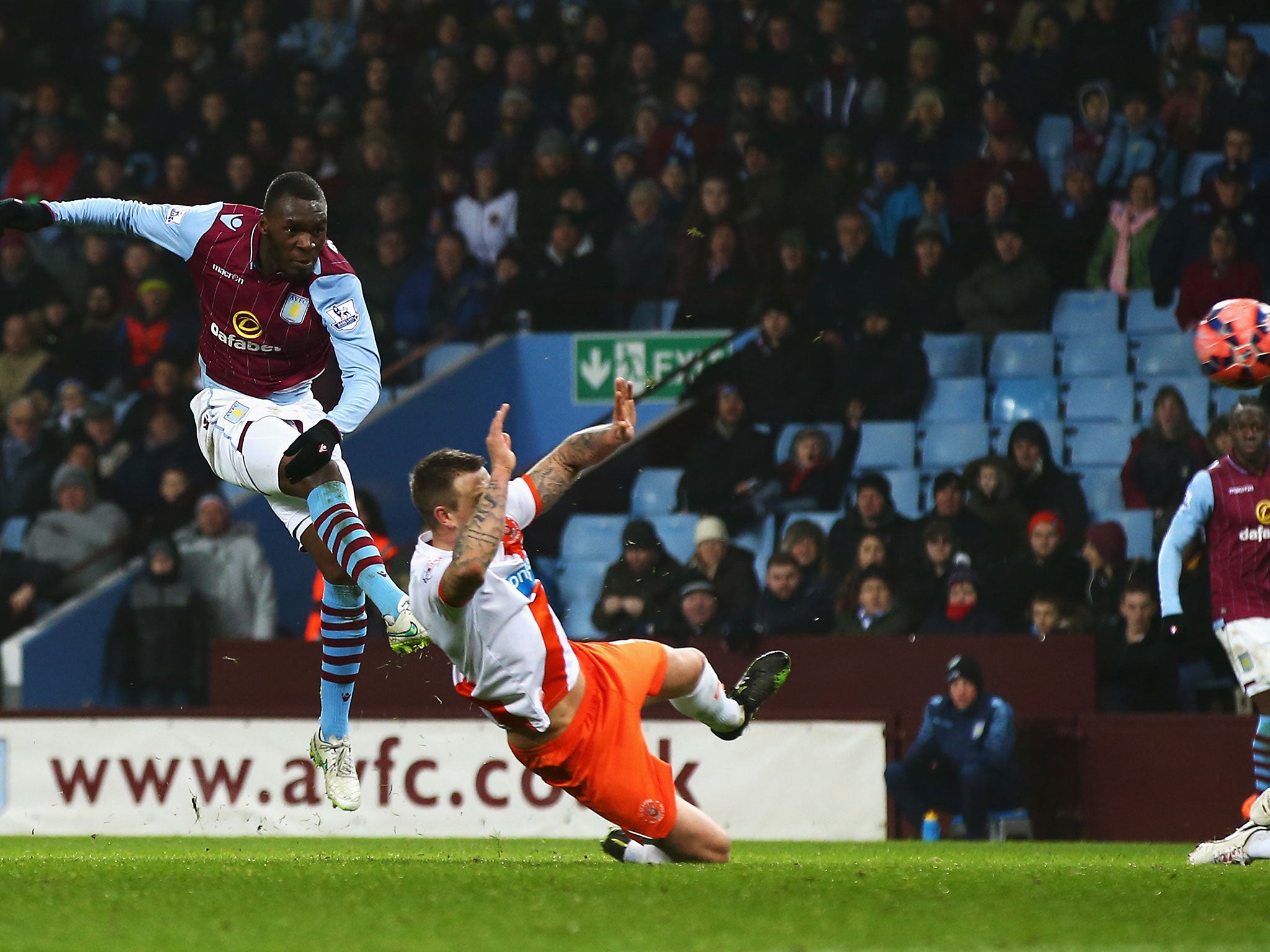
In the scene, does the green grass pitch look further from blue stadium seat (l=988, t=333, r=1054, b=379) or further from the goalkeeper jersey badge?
blue stadium seat (l=988, t=333, r=1054, b=379)

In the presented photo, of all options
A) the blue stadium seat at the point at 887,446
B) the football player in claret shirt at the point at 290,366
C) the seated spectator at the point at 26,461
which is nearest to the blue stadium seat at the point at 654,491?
the blue stadium seat at the point at 887,446

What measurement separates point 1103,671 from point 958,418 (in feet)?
9.18

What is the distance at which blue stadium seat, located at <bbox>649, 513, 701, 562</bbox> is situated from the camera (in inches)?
512

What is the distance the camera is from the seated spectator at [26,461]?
565 inches

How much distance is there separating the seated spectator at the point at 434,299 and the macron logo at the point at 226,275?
23.2 feet

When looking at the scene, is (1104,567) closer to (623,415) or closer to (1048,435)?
(1048,435)

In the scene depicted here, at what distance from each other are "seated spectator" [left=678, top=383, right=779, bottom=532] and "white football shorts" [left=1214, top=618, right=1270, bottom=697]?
15.5 ft

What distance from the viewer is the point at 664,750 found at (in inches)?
453

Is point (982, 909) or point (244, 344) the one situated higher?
point (244, 344)

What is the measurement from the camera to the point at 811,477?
504 inches

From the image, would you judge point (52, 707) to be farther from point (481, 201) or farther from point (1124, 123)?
point (1124, 123)

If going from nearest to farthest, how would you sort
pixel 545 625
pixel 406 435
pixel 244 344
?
pixel 545 625 < pixel 244 344 < pixel 406 435

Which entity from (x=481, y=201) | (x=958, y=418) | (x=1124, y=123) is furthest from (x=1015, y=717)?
(x=481, y=201)

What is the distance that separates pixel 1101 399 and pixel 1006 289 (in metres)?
1.04
